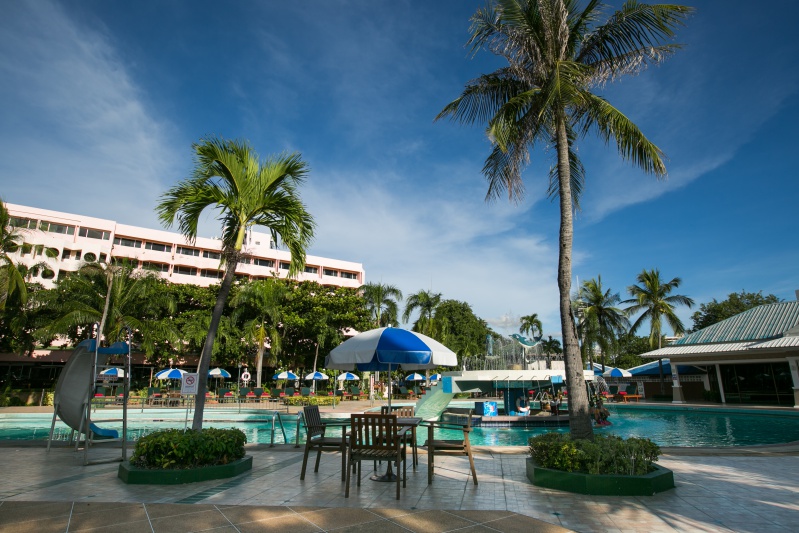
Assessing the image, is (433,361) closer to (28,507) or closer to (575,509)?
(575,509)

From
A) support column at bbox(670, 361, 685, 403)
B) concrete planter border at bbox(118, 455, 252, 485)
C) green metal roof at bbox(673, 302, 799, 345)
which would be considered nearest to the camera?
concrete planter border at bbox(118, 455, 252, 485)

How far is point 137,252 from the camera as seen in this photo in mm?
46219

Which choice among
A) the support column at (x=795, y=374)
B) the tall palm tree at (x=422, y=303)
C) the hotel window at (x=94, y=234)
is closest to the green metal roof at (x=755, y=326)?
the support column at (x=795, y=374)

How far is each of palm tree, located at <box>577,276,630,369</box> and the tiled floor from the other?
95.8 ft

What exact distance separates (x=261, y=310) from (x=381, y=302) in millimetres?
9978

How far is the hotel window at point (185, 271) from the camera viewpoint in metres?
49.2

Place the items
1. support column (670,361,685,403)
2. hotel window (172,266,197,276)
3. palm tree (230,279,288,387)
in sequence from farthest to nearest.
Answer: hotel window (172,266,197,276), palm tree (230,279,288,387), support column (670,361,685,403)

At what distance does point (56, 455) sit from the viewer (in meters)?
8.61

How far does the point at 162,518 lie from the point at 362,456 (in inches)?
88.3

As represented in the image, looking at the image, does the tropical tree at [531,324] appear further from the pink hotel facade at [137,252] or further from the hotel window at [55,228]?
the hotel window at [55,228]

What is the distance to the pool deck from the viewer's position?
→ 178 inches

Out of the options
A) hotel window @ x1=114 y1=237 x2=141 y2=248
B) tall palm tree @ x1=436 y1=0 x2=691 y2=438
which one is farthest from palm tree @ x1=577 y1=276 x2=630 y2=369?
hotel window @ x1=114 y1=237 x2=141 y2=248

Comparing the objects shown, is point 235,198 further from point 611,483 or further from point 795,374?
point 795,374

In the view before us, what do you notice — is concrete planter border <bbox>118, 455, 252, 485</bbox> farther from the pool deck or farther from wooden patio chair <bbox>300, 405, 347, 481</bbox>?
wooden patio chair <bbox>300, 405, 347, 481</bbox>
